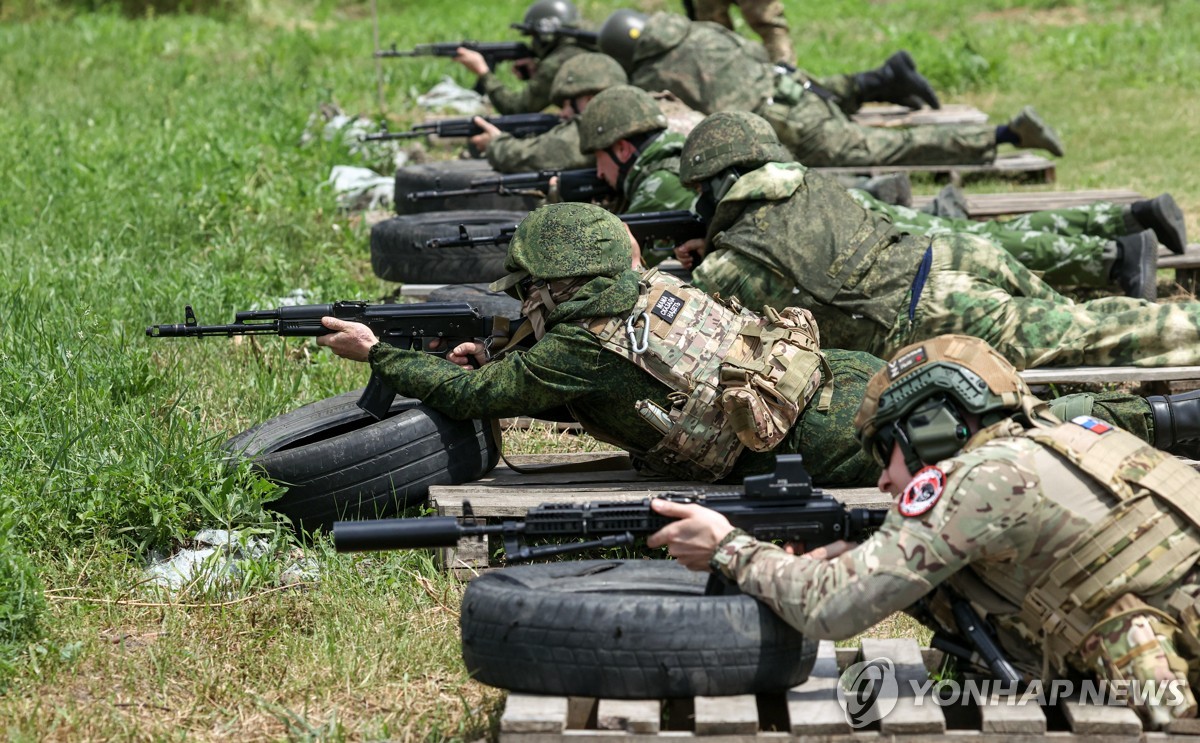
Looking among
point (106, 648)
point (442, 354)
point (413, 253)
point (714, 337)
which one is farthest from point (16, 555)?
point (413, 253)

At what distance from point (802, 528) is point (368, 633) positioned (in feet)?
5.15

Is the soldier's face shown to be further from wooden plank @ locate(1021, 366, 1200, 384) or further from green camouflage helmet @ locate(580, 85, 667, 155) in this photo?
green camouflage helmet @ locate(580, 85, 667, 155)

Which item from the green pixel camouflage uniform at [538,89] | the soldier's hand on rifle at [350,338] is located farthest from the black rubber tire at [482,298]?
the green pixel camouflage uniform at [538,89]

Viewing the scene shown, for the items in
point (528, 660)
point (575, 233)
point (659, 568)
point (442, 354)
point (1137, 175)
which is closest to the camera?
point (528, 660)

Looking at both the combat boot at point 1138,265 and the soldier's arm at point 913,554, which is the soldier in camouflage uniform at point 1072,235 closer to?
the combat boot at point 1138,265

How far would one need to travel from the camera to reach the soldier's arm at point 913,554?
3373mm

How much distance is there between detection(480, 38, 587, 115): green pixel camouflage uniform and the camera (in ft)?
37.7

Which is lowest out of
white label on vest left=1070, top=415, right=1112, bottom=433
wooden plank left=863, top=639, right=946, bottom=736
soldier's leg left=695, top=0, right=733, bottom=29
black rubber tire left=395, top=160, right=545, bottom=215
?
black rubber tire left=395, top=160, right=545, bottom=215

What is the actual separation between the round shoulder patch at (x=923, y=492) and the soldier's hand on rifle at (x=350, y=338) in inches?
102

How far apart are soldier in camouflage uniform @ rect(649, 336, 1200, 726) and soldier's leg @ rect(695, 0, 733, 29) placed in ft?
34.4

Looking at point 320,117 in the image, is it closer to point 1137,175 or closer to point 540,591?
point 1137,175

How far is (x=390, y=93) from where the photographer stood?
1438 centimetres

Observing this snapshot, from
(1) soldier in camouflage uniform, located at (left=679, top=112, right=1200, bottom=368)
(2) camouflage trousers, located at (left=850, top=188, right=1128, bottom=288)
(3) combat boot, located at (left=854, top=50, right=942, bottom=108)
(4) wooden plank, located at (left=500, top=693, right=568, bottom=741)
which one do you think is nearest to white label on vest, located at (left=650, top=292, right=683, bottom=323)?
(1) soldier in camouflage uniform, located at (left=679, top=112, right=1200, bottom=368)

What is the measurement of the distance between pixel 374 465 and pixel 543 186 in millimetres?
3700
